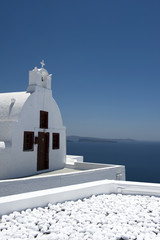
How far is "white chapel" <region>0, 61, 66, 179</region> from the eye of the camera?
1335 cm

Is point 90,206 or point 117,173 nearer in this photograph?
point 90,206

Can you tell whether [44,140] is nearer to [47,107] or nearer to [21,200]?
[47,107]

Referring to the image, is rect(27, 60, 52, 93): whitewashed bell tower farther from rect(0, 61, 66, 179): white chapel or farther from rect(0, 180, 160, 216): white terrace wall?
rect(0, 180, 160, 216): white terrace wall

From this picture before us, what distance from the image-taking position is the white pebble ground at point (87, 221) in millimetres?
3938

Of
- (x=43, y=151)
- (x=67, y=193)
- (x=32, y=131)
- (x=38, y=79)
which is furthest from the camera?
(x=43, y=151)

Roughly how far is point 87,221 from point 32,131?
10951 mm

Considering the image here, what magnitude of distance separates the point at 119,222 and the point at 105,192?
230cm

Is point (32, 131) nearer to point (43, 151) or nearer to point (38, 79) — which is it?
point (43, 151)

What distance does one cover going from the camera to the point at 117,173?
16562 millimetres

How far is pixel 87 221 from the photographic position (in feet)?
15.1

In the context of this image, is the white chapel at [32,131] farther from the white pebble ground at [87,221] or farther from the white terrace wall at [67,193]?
the white pebble ground at [87,221]

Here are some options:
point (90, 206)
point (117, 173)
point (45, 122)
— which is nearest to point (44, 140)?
point (45, 122)

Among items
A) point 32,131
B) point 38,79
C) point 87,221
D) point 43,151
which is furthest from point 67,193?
point 38,79

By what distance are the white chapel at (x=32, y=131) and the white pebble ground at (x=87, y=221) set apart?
8.37m
